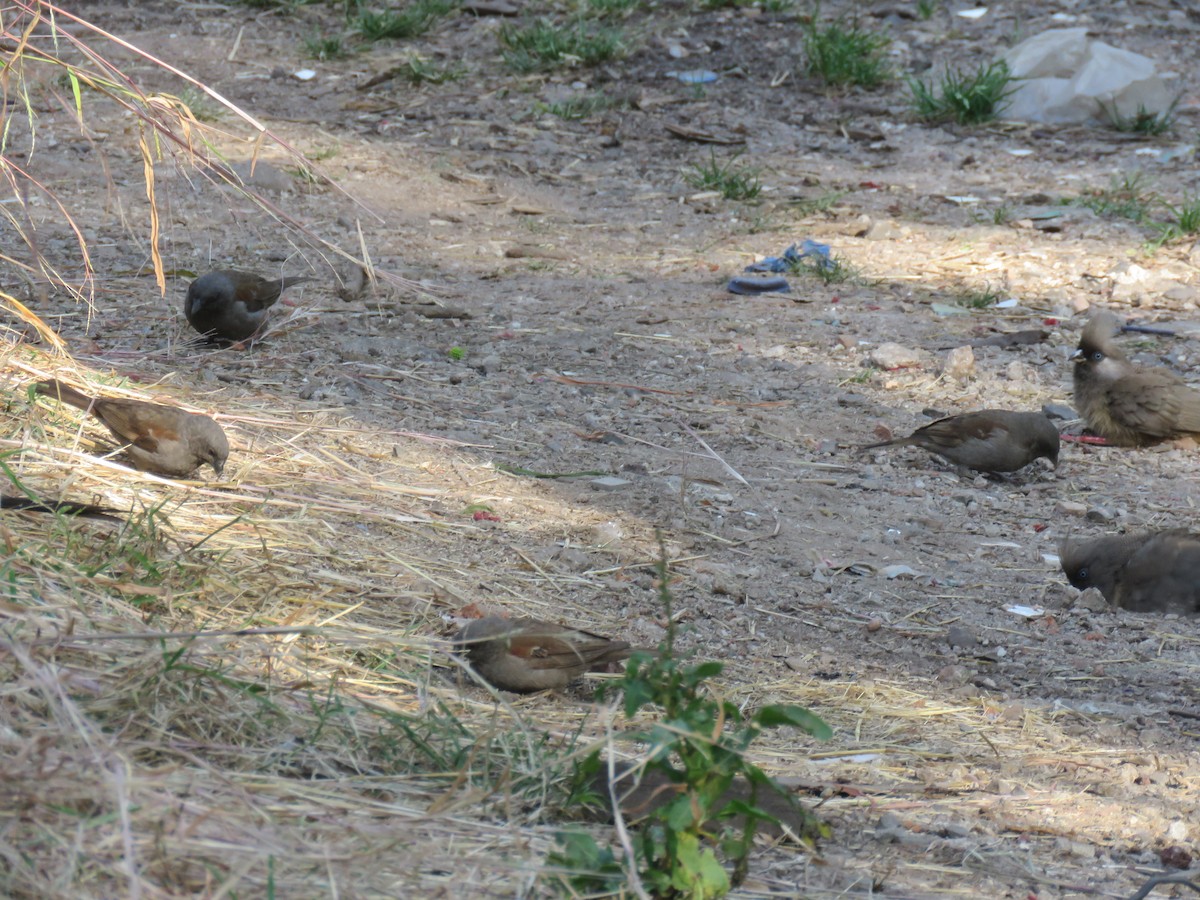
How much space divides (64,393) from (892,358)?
3793mm

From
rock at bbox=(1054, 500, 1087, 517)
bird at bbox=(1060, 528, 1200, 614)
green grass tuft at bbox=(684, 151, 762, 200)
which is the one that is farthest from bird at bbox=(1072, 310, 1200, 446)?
green grass tuft at bbox=(684, 151, 762, 200)

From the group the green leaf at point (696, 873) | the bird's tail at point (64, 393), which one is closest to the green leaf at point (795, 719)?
the green leaf at point (696, 873)

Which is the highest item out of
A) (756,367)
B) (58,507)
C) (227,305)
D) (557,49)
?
(58,507)

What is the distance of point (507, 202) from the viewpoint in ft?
28.1

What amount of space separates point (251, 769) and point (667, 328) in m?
4.47

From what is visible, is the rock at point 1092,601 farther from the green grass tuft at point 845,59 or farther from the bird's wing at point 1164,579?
the green grass tuft at point 845,59

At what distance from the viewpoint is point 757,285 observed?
287 inches

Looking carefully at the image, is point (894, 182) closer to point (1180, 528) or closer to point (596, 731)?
point (1180, 528)

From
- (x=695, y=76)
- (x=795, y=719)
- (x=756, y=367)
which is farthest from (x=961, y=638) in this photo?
(x=695, y=76)

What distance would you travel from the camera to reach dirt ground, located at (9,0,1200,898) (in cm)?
332

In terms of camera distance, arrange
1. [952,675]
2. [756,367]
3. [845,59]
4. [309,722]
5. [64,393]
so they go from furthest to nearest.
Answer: [845,59] → [756,367] → [64,393] → [952,675] → [309,722]

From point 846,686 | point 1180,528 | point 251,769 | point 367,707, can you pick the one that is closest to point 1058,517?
point 1180,528

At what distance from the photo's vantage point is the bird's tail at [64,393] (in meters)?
4.22

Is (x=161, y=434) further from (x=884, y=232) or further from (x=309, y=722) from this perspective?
(x=884, y=232)
